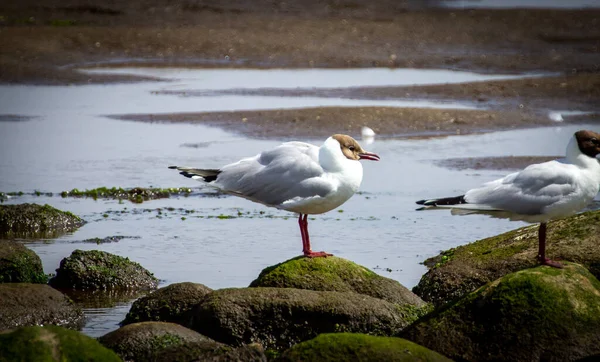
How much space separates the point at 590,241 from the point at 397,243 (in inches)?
107

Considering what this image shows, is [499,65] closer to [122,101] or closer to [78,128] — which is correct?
Result: [122,101]

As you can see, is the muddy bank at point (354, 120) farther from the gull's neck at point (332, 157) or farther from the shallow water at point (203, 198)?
the gull's neck at point (332, 157)

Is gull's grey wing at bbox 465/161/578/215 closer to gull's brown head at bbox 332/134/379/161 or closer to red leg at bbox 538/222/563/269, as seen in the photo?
red leg at bbox 538/222/563/269

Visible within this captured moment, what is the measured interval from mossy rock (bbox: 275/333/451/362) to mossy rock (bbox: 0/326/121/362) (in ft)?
3.90

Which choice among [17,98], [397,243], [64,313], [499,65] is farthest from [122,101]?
[64,313]

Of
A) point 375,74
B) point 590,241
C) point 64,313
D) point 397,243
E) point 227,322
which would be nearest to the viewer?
point 227,322

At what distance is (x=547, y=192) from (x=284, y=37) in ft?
65.9

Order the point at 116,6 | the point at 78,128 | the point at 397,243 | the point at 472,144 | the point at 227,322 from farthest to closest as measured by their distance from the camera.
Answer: the point at 116,6, the point at 78,128, the point at 472,144, the point at 397,243, the point at 227,322

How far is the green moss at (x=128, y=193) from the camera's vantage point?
13867 millimetres

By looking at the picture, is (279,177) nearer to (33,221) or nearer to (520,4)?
(33,221)

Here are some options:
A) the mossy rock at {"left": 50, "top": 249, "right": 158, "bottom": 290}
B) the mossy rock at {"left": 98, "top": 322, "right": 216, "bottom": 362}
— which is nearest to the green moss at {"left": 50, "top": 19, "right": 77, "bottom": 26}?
the mossy rock at {"left": 50, "top": 249, "right": 158, "bottom": 290}

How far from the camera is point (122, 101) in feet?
70.9

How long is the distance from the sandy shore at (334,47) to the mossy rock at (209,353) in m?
10.8

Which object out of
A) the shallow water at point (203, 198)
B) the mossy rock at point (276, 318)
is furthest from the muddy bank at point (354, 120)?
the mossy rock at point (276, 318)
